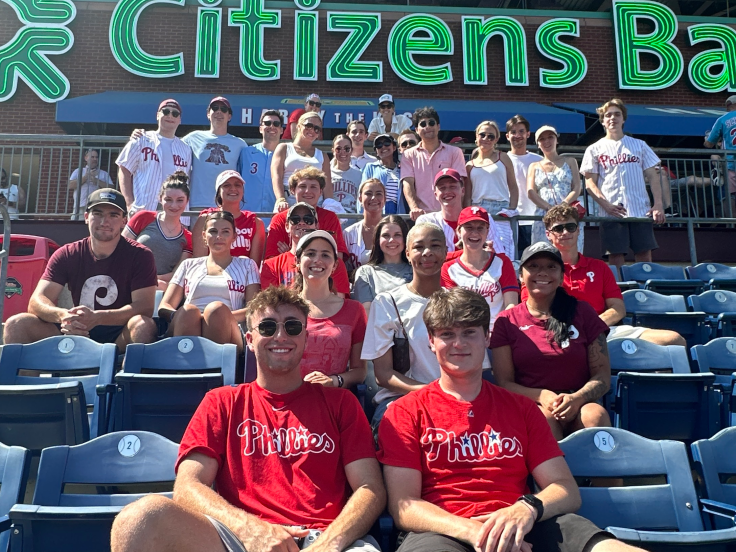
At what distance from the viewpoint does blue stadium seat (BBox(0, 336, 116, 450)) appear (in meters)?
3.07

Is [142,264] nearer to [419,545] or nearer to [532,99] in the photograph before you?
[419,545]

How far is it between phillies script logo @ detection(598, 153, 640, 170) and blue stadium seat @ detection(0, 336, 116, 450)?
547 centimetres

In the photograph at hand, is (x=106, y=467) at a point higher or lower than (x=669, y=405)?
lower

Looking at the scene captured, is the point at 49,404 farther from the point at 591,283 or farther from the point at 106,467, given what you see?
the point at 591,283

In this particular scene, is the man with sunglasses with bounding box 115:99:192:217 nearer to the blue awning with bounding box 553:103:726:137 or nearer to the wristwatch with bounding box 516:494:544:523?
the wristwatch with bounding box 516:494:544:523

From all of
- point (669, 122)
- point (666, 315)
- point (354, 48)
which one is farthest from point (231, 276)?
point (669, 122)

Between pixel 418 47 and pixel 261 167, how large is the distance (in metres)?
7.30

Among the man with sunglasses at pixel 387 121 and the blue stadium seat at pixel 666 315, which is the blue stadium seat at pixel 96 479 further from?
the man with sunglasses at pixel 387 121

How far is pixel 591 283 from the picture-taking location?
4.66 metres

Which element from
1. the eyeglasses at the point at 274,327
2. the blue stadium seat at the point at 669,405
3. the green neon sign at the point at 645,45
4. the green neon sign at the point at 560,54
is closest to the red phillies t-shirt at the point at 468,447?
the eyeglasses at the point at 274,327

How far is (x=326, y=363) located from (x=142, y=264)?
171cm

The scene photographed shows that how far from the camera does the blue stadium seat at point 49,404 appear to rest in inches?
121

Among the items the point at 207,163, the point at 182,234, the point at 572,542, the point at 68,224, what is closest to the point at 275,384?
the point at 572,542

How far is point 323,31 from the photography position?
13156 mm
